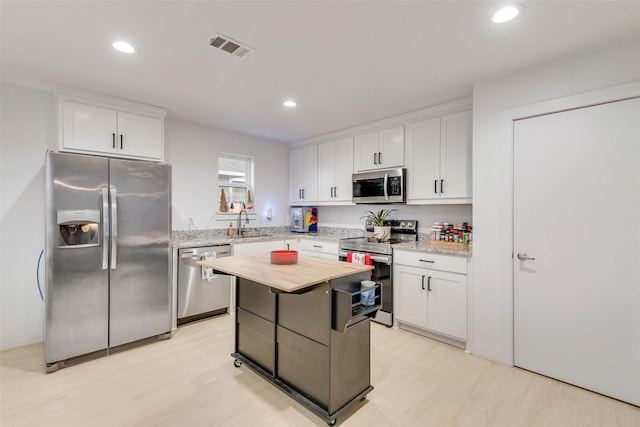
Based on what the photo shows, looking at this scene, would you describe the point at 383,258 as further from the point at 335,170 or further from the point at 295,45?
the point at 295,45

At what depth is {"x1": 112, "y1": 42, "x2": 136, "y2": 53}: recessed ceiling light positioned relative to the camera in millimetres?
2084

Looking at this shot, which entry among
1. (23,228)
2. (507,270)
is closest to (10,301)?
(23,228)

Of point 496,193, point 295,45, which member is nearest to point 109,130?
point 295,45

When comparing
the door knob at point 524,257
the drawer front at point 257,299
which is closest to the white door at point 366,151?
the door knob at point 524,257

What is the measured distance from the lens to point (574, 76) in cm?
222

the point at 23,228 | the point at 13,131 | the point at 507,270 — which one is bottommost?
the point at 507,270

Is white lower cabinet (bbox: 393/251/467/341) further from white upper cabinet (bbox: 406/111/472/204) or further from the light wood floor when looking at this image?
white upper cabinet (bbox: 406/111/472/204)

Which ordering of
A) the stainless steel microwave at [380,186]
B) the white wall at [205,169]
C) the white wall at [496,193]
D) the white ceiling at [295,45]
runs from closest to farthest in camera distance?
the white ceiling at [295,45] < the white wall at [496,193] < the stainless steel microwave at [380,186] < the white wall at [205,169]

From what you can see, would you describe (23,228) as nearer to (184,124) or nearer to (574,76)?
(184,124)

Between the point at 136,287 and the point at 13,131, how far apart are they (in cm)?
192

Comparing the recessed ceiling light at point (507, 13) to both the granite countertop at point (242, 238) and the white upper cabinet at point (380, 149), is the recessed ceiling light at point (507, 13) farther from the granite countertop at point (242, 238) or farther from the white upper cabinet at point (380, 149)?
the granite countertop at point (242, 238)

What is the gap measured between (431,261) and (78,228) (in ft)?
10.8

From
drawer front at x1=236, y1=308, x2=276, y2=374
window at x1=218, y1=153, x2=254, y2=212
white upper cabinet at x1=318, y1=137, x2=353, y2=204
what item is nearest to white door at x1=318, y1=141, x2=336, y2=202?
white upper cabinet at x1=318, y1=137, x2=353, y2=204

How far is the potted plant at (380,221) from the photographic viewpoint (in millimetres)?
3635
